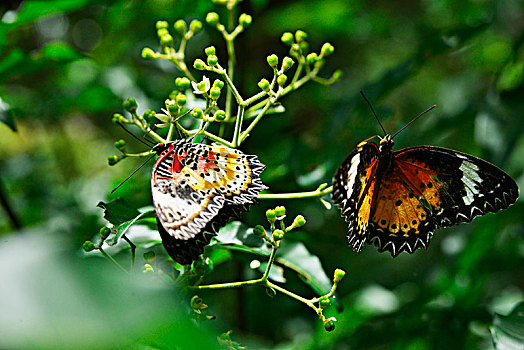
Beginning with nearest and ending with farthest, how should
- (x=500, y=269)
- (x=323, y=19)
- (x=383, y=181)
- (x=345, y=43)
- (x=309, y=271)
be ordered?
(x=309, y=271) → (x=383, y=181) → (x=500, y=269) → (x=323, y=19) → (x=345, y=43)

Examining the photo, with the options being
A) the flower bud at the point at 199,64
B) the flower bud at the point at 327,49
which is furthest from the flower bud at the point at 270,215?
the flower bud at the point at 327,49

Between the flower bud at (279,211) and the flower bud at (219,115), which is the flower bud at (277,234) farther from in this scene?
the flower bud at (219,115)

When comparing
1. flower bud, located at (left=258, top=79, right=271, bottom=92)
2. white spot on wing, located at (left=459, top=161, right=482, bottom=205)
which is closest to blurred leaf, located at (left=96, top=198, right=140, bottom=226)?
flower bud, located at (left=258, top=79, right=271, bottom=92)

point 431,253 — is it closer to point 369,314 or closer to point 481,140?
point 369,314

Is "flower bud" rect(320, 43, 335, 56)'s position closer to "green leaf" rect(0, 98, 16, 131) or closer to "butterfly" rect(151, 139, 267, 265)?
"butterfly" rect(151, 139, 267, 265)

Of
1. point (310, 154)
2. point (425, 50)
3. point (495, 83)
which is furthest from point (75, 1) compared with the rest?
point (495, 83)

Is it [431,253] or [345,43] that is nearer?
[431,253]
